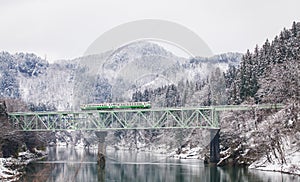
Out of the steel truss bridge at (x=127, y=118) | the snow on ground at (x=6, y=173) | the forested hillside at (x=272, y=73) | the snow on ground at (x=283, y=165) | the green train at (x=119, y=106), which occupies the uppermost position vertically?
the forested hillside at (x=272, y=73)

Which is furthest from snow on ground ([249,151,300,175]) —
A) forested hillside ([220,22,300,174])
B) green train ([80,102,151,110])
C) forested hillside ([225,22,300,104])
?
green train ([80,102,151,110])

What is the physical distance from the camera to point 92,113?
260 ft

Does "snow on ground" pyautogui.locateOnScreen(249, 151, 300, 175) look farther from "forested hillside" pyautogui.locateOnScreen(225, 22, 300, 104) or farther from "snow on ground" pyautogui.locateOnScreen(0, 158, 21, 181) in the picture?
"snow on ground" pyautogui.locateOnScreen(0, 158, 21, 181)

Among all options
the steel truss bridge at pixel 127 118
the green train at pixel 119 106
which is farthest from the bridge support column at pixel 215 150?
the green train at pixel 119 106

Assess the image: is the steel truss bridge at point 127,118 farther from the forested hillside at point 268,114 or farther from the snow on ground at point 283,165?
the snow on ground at point 283,165

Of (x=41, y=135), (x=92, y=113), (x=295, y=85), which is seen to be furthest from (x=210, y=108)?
(x=41, y=135)

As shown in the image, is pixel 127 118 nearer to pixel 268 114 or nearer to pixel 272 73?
pixel 268 114

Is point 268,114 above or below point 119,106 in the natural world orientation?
below

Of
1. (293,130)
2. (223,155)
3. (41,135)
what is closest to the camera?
(293,130)

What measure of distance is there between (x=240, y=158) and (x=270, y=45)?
75.0 ft

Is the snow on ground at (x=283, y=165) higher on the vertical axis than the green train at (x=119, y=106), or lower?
lower

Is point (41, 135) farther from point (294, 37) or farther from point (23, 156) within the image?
point (294, 37)

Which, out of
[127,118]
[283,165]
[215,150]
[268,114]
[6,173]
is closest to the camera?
[6,173]

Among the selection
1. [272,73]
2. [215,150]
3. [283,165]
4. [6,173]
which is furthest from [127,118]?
[283,165]
